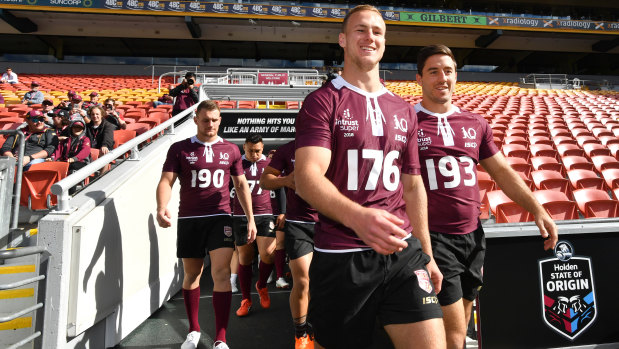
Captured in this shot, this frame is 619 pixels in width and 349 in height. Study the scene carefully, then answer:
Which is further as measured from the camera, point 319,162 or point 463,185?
point 463,185

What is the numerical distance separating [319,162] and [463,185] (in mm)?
1238

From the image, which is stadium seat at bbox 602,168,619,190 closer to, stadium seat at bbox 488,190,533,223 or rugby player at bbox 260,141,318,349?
stadium seat at bbox 488,190,533,223

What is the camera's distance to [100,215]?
2.55 m

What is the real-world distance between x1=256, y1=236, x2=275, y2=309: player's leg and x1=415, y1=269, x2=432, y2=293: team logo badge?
107 inches

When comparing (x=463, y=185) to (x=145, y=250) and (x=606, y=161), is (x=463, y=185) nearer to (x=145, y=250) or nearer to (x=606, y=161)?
(x=145, y=250)

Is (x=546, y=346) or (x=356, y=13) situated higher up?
(x=356, y=13)

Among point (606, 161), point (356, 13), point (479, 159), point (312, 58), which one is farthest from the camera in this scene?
point (312, 58)

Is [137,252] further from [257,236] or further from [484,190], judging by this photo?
[484,190]

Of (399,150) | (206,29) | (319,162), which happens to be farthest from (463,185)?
(206,29)

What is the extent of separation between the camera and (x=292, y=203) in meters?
3.23

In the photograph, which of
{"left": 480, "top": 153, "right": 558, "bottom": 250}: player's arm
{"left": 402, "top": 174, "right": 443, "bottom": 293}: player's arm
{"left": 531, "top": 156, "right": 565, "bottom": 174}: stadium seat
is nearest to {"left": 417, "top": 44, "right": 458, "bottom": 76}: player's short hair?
{"left": 480, "top": 153, "right": 558, "bottom": 250}: player's arm

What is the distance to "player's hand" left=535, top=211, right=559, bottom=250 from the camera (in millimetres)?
2078

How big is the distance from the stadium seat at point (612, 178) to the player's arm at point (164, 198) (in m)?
6.04

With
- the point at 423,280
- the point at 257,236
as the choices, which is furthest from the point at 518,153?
the point at 423,280
